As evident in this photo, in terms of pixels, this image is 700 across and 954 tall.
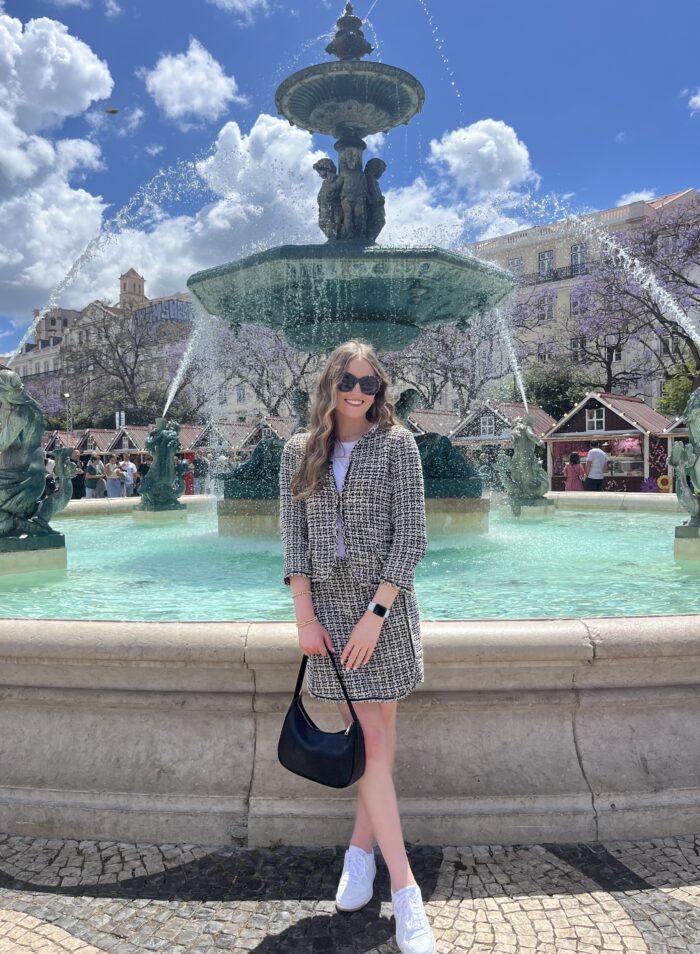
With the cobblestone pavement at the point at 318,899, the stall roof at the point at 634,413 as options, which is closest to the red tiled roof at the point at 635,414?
the stall roof at the point at 634,413

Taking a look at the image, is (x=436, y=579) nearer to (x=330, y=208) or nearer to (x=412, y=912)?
(x=412, y=912)

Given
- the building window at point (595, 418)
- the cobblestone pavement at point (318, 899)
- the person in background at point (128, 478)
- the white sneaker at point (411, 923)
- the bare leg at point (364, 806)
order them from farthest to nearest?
1. the building window at point (595, 418)
2. the person in background at point (128, 478)
3. the bare leg at point (364, 806)
4. the cobblestone pavement at point (318, 899)
5. the white sneaker at point (411, 923)

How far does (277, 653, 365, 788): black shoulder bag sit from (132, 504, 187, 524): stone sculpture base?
29.0 feet

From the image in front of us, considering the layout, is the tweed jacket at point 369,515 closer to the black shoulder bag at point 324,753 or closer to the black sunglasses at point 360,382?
the black sunglasses at point 360,382

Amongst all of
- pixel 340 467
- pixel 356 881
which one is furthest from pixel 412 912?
pixel 340 467

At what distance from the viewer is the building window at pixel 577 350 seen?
129 ft

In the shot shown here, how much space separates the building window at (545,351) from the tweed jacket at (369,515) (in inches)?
1613

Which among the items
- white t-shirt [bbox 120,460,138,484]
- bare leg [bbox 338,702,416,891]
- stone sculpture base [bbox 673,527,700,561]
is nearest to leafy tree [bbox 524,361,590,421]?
white t-shirt [bbox 120,460,138,484]

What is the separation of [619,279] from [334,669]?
33.6 meters

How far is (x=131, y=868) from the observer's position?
2.58 m

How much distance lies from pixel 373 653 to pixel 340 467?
24.0 inches

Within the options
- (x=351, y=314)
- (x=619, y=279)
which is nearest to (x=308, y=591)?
(x=351, y=314)

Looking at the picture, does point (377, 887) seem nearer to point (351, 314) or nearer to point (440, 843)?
point (440, 843)

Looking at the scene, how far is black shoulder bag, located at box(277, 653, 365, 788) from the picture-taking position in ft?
7.32
